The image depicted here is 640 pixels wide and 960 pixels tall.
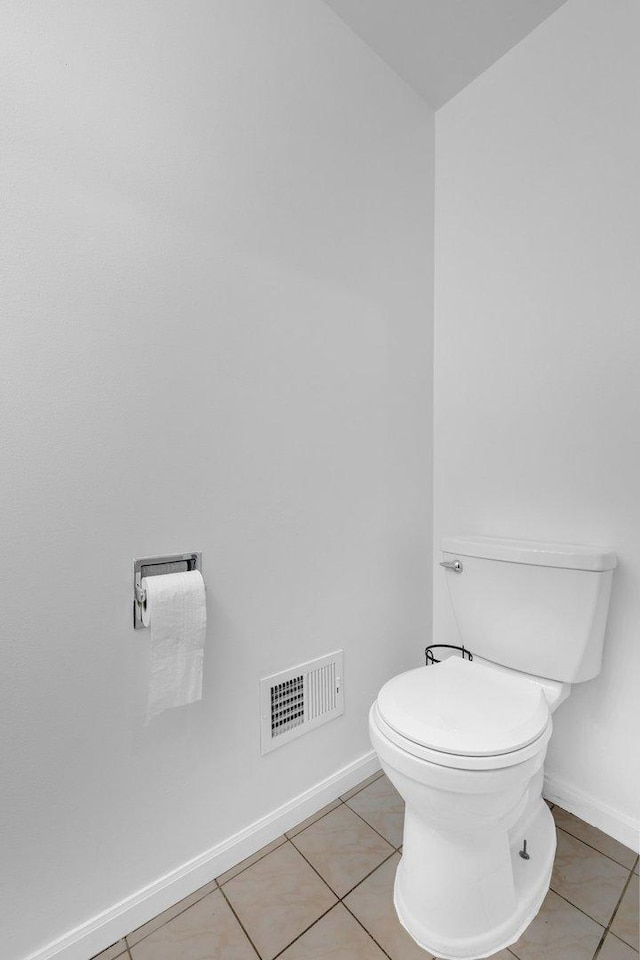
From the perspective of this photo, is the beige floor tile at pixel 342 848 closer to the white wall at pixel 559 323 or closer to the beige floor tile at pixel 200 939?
the beige floor tile at pixel 200 939

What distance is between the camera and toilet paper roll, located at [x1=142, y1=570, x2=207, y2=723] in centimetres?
96

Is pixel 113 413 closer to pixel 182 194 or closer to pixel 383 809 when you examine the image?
pixel 182 194

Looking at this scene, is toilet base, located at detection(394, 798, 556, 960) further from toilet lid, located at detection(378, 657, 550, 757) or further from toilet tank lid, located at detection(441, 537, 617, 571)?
toilet tank lid, located at detection(441, 537, 617, 571)

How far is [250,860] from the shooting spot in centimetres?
119

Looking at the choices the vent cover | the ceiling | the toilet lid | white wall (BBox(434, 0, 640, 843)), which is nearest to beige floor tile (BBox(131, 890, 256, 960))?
the vent cover

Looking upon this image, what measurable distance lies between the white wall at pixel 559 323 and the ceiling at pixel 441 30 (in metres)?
0.06

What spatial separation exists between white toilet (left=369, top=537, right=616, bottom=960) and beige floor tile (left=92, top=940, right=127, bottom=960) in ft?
1.97

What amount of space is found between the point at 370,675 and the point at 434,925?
2.05 feet

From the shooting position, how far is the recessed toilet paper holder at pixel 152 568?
39.6 inches

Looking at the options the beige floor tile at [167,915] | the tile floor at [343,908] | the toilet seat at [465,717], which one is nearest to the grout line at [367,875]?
the tile floor at [343,908]

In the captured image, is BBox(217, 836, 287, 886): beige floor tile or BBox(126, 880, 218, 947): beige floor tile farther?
BBox(217, 836, 287, 886): beige floor tile

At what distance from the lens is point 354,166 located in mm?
1433

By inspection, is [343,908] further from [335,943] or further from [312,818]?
[312,818]

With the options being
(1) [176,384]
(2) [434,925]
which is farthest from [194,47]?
(2) [434,925]
